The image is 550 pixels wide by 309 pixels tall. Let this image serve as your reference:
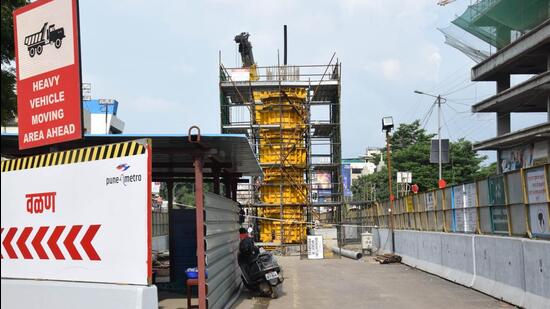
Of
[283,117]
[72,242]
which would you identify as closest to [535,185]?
[72,242]

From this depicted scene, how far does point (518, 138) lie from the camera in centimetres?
3912

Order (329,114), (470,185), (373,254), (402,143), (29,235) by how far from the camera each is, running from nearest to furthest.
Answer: (29,235)
(470,185)
(373,254)
(329,114)
(402,143)

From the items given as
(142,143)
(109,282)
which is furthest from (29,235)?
(142,143)

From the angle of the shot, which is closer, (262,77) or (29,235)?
(29,235)

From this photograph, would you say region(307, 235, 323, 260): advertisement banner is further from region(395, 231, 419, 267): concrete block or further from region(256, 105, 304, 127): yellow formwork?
region(256, 105, 304, 127): yellow formwork

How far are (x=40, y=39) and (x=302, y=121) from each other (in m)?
27.0

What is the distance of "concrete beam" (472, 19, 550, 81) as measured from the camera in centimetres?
3459

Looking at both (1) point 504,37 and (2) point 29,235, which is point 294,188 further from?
(2) point 29,235

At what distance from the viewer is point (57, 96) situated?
657cm

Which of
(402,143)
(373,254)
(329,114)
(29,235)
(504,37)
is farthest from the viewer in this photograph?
(402,143)

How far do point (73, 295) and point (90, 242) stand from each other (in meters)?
0.62

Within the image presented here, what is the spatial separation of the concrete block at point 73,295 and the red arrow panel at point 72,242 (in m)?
0.31

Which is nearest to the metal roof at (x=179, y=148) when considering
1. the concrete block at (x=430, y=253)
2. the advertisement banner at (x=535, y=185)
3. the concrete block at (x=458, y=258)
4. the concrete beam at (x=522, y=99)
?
the advertisement banner at (x=535, y=185)

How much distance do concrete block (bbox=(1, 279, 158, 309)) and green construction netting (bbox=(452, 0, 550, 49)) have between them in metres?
35.6
